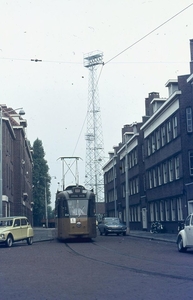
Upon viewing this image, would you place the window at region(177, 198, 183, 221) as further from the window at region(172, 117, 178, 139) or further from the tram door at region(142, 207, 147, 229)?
the tram door at region(142, 207, 147, 229)

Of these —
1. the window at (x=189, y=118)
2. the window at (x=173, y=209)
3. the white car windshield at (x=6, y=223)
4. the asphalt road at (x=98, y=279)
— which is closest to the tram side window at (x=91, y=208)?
the white car windshield at (x=6, y=223)

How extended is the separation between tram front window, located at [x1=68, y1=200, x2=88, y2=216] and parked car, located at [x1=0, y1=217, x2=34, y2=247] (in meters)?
2.71

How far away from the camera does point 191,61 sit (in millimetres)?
41625

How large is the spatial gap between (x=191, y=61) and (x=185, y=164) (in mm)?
7798

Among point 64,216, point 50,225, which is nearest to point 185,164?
point 64,216

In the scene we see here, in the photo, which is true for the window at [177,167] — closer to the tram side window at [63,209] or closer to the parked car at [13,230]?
the tram side window at [63,209]

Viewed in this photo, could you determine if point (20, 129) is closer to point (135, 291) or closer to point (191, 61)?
point (191, 61)

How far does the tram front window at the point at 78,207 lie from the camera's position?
1260 inches

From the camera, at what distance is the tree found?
10725cm

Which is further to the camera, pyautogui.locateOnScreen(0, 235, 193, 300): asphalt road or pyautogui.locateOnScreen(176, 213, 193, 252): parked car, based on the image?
pyautogui.locateOnScreen(176, 213, 193, 252): parked car

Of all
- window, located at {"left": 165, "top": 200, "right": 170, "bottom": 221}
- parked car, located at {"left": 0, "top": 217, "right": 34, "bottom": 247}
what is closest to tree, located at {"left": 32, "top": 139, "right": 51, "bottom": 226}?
window, located at {"left": 165, "top": 200, "right": 170, "bottom": 221}

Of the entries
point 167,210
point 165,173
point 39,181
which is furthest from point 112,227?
point 39,181

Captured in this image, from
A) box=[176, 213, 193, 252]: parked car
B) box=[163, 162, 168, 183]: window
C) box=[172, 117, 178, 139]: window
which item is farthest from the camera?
box=[163, 162, 168, 183]: window

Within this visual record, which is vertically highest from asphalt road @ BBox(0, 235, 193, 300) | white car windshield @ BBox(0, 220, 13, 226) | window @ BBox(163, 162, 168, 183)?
window @ BBox(163, 162, 168, 183)
